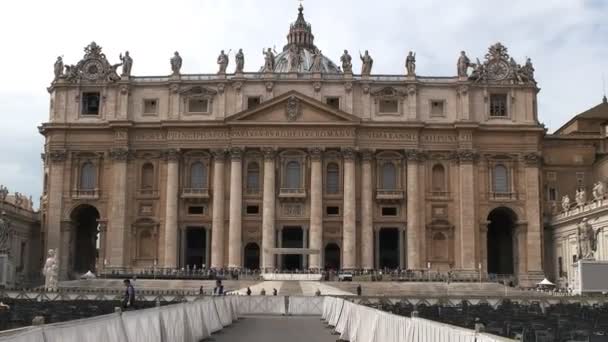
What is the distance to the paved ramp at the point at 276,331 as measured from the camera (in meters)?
25.4

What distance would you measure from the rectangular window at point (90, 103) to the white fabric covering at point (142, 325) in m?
66.3

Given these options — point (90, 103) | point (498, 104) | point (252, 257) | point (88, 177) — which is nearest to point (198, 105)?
point (90, 103)

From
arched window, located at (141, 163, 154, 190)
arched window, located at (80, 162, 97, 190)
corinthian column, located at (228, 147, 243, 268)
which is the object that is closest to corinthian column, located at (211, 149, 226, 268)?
corinthian column, located at (228, 147, 243, 268)

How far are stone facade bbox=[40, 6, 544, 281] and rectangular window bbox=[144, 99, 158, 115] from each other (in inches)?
4.0

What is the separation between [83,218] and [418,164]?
35.2m

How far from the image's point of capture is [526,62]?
81.8 m

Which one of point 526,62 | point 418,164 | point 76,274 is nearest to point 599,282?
point 418,164

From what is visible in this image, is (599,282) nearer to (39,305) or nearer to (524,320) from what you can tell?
(524,320)

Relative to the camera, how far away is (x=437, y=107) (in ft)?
265

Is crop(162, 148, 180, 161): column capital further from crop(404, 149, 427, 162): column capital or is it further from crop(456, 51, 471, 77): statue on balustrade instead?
crop(456, 51, 471, 77): statue on balustrade

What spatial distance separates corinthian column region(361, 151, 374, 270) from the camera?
7656cm

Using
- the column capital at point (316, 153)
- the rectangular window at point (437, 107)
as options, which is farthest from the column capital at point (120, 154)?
the rectangular window at point (437, 107)

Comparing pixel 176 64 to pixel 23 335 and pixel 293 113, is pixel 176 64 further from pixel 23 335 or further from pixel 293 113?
pixel 23 335

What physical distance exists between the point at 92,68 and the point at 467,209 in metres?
40.2
